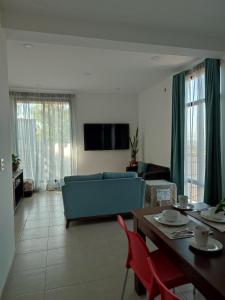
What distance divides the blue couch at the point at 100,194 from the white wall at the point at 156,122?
1735 mm

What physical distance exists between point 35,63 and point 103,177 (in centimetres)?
237

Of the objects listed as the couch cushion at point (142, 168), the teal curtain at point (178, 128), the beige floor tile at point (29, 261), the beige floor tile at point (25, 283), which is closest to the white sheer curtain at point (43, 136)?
the couch cushion at point (142, 168)

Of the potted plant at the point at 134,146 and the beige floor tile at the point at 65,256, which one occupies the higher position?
the potted plant at the point at 134,146

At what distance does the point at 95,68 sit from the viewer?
4.17 metres

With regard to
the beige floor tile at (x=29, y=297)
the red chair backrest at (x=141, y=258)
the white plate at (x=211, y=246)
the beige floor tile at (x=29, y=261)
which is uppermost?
the white plate at (x=211, y=246)

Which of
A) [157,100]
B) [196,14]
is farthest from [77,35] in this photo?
[157,100]

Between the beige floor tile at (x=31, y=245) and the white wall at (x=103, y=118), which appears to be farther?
the white wall at (x=103, y=118)

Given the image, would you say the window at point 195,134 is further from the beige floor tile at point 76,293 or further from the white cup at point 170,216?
the beige floor tile at point 76,293

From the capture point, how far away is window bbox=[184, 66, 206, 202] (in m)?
3.86

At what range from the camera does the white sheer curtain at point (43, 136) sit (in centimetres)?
577

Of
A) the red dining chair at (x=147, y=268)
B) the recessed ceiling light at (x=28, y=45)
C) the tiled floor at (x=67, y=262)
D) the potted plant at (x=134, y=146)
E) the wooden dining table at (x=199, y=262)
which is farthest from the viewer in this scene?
the potted plant at (x=134, y=146)

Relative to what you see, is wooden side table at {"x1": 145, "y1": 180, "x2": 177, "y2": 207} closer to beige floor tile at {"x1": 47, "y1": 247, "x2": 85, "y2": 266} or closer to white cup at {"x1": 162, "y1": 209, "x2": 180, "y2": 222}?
beige floor tile at {"x1": 47, "y1": 247, "x2": 85, "y2": 266}

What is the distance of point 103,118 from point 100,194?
11.1ft

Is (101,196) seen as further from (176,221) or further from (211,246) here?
(211,246)
